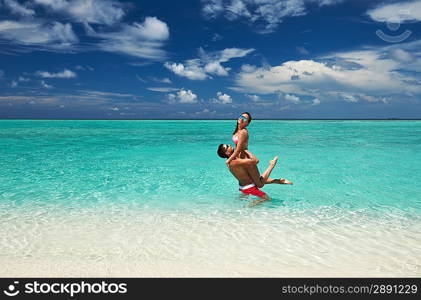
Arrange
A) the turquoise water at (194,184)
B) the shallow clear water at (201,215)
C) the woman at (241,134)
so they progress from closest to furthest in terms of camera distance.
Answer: the shallow clear water at (201,215) < the woman at (241,134) < the turquoise water at (194,184)

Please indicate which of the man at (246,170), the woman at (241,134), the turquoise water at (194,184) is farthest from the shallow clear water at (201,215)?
the woman at (241,134)

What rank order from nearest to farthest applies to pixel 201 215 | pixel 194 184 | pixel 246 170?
1. pixel 201 215
2. pixel 246 170
3. pixel 194 184

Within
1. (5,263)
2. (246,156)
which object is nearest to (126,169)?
(246,156)

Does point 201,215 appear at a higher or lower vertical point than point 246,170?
lower

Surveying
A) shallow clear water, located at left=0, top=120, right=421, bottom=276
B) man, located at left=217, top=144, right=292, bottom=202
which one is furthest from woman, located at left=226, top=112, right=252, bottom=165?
shallow clear water, located at left=0, top=120, right=421, bottom=276

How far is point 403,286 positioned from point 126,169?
33.0 feet

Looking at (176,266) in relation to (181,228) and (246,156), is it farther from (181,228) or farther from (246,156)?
(246,156)

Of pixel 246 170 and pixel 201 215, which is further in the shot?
pixel 246 170

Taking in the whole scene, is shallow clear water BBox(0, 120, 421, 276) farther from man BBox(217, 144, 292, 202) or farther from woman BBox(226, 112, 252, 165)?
woman BBox(226, 112, 252, 165)

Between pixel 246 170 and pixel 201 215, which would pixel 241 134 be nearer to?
pixel 246 170

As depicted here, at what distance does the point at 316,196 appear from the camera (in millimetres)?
7652

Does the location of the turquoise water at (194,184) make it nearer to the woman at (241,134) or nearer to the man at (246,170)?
the man at (246,170)

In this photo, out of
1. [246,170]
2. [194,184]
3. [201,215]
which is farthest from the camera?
[194,184]

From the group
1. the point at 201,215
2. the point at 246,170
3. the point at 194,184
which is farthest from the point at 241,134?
the point at 194,184
